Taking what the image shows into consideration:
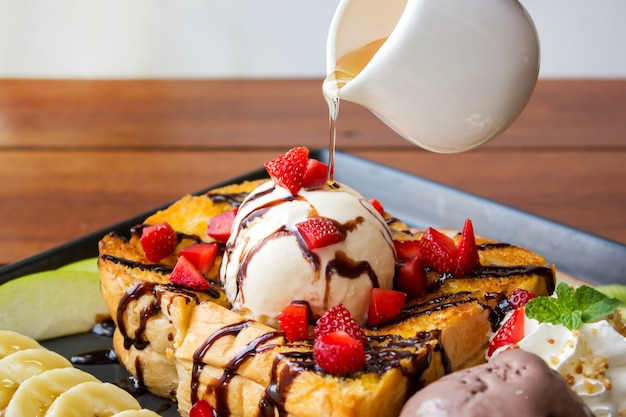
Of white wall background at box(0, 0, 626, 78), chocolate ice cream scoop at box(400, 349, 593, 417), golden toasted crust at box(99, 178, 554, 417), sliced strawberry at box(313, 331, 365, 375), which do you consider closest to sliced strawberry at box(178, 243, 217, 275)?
golden toasted crust at box(99, 178, 554, 417)

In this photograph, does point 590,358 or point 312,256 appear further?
point 312,256

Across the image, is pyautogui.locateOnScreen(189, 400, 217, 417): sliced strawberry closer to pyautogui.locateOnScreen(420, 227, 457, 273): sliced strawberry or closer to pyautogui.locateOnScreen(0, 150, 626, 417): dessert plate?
pyautogui.locateOnScreen(0, 150, 626, 417): dessert plate

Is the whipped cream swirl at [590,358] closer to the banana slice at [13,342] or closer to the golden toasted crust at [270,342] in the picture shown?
the golden toasted crust at [270,342]

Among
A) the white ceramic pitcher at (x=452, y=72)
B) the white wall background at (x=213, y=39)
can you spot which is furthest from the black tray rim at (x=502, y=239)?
the white wall background at (x=213, y=39)

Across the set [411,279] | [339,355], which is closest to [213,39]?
[411,279]

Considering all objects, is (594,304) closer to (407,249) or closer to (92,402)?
(407,249)

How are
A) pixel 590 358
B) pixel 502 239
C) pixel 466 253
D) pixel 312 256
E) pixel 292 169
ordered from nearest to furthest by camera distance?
pixel 590 358, pixel 312 256, pixel 292 169, pixel 466 253, pixel 502 239

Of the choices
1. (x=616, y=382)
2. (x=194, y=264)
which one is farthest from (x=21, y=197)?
(x=616, y=382)
